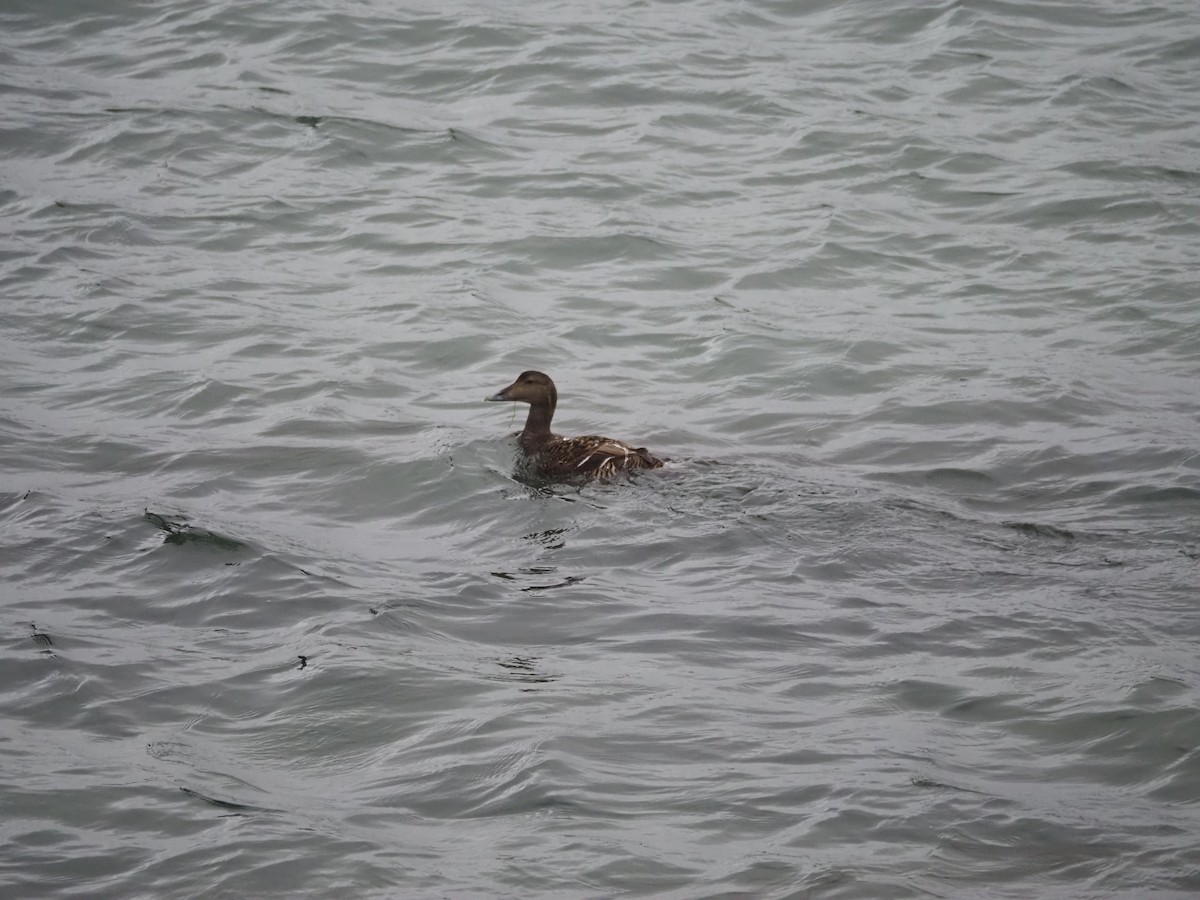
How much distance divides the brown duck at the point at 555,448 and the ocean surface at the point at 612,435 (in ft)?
0.43

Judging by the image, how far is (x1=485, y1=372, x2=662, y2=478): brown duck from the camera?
28.7 feet

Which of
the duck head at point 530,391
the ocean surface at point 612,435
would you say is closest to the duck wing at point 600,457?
the ocean surface at point 612,435

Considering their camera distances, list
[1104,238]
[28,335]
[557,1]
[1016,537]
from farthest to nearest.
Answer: [557,1], [1104,238], [28,335], [1016,537]

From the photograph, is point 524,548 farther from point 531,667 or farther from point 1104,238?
point 1104,238

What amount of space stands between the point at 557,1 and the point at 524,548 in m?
11.7

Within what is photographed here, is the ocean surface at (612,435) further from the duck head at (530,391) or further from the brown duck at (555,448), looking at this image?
the duck head at (530,391)

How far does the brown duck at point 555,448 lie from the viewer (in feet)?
28.7

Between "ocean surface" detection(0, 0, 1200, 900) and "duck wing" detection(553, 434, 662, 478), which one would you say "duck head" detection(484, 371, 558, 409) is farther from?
"duck wing" detection(553, 434, 662, 478)

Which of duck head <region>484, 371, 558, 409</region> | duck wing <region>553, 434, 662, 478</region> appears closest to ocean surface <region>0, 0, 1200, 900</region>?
duck wing <region>553, 434, 662, 478</region>

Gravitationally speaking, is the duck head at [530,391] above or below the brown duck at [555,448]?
above

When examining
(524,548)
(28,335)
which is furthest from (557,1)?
(524,548)

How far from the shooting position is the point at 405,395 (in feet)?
33.4

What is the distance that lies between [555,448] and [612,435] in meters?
0.68

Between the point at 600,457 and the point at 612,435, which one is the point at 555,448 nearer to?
the point at 600,457
